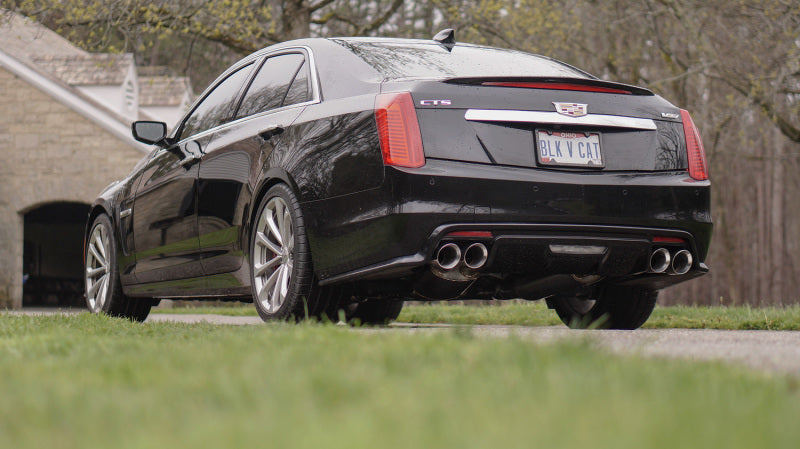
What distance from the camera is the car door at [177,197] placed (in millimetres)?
6910

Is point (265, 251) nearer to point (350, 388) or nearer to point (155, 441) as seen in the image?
point (350, 388)

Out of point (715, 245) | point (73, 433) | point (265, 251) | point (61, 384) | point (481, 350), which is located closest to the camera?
point (73, 433)

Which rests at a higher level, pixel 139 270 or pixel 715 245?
pixel 139 270

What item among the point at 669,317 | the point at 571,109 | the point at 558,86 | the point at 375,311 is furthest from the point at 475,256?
the point at 669,317

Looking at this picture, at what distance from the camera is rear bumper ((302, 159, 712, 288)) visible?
5.06 meters

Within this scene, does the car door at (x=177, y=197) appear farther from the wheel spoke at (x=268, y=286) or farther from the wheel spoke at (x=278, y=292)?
the wheel spoke at (x=278, y=292)

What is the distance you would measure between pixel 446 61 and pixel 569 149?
1000mm

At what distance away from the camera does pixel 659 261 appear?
5.65 m

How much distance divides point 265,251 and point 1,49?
1592cm

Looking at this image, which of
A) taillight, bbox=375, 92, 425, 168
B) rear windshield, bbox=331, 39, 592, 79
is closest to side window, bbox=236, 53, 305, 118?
rear windshield, bbox=331, 39, 592, 79

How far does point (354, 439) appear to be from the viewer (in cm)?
213

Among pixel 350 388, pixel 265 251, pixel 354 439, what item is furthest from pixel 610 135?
pixel 354 439

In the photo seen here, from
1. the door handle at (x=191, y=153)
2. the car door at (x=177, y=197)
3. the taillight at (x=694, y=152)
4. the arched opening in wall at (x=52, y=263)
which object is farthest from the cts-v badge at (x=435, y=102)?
the arched opening in wall at (x=52, y=263)

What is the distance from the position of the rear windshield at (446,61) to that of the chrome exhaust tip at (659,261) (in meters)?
1.04
